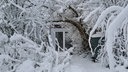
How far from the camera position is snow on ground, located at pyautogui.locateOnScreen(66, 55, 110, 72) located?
371 inches

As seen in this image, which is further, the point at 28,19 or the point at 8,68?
the point at 28,19

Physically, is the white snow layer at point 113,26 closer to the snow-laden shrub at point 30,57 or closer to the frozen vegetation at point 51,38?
the frozen vegetation at point 51,38

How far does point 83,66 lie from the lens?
10.3 m

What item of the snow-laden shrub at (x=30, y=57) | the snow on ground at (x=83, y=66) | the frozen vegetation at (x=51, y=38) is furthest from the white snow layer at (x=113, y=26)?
the snow on ground at (x=83, y=66)

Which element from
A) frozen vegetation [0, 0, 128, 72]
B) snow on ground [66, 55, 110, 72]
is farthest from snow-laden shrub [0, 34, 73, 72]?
snow on ground [66, 55, 110, 72]

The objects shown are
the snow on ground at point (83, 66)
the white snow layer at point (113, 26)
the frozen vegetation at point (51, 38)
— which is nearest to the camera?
the white snow layer at point (113, 26)

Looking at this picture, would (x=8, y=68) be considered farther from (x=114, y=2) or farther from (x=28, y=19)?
(x=114, y=2)

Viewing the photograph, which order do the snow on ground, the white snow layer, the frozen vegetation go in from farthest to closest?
the snow on ground < the frozen vegetation < the white snow layer

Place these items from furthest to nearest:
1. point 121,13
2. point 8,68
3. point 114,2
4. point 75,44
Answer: point 75,44 → point 114,2 → point 8,68 → point 121,13

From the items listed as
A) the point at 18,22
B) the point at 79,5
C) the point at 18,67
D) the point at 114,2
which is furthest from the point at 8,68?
the point at 79,5

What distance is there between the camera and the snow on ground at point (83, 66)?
9.42 meters

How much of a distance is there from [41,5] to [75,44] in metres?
4.79

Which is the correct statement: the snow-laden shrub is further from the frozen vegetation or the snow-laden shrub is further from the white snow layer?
the white snow layer

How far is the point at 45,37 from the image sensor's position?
8.44 metres
